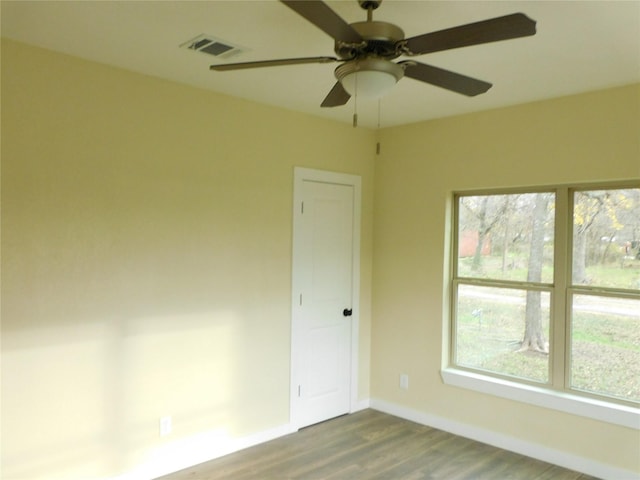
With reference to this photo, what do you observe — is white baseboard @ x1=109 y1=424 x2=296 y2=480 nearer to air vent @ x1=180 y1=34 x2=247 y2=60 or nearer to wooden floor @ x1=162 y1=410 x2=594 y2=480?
wooden floor @ x1=162 y1=410 x2=594 y2=480

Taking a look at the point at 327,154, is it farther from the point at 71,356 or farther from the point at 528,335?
the point at 71,356

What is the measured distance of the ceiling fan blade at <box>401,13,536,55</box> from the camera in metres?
1.51

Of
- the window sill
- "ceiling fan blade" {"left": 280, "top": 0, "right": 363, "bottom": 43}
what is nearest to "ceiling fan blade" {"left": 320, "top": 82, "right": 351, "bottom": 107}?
"ceiling fan blade" {"left": 280, "top": 0, "right": 363, "bottom": 43}

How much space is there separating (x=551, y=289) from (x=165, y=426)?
9.52 feet

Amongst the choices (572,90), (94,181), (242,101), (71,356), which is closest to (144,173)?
(94,181)

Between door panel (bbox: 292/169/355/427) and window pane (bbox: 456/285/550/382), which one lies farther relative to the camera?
door panel (bbox: 292/169/355/427)

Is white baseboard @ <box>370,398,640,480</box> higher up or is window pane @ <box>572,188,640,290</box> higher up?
window pane @ <box>572,188,640,290</box>

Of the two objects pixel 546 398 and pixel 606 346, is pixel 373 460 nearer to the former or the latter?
pixel 546 398

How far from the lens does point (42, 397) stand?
2592 millimetres

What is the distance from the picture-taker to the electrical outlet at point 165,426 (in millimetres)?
3074

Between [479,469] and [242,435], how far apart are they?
172 centimetres

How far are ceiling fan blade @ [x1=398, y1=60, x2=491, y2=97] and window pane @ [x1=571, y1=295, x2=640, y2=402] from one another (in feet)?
6.60

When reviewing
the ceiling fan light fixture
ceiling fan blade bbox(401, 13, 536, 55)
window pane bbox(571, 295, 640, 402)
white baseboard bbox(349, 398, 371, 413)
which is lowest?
white baseboard bbox(349, 398, 371, 413)

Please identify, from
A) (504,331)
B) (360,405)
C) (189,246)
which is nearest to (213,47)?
(189,246)
